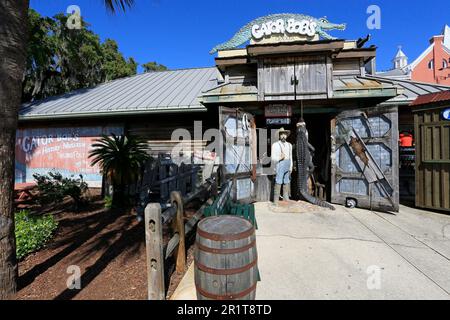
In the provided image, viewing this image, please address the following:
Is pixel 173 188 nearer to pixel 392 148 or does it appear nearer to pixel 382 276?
pixel 382 276

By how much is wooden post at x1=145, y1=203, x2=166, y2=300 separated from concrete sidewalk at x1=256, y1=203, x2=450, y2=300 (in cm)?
108

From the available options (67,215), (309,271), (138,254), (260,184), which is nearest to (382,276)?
(309,271)

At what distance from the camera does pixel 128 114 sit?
25.6ft

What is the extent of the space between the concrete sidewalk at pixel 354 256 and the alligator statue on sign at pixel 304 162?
103cm

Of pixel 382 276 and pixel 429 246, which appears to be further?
pixel 429 246

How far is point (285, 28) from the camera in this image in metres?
6.41

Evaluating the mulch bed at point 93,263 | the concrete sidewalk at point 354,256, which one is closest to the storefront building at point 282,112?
the concrete sidewalk at point 354,256

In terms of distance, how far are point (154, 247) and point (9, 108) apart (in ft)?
6.87

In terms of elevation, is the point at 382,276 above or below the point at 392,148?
below

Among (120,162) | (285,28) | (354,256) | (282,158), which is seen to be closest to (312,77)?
(285,28)

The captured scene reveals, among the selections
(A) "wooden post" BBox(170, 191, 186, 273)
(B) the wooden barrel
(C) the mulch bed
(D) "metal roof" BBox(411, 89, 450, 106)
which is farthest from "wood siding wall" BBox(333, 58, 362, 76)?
(C) the mulch bed

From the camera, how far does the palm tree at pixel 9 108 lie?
2234 mm

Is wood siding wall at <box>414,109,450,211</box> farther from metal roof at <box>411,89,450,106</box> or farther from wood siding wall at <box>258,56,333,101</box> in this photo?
wood siding wall at <box>258,56,333,101</box>
